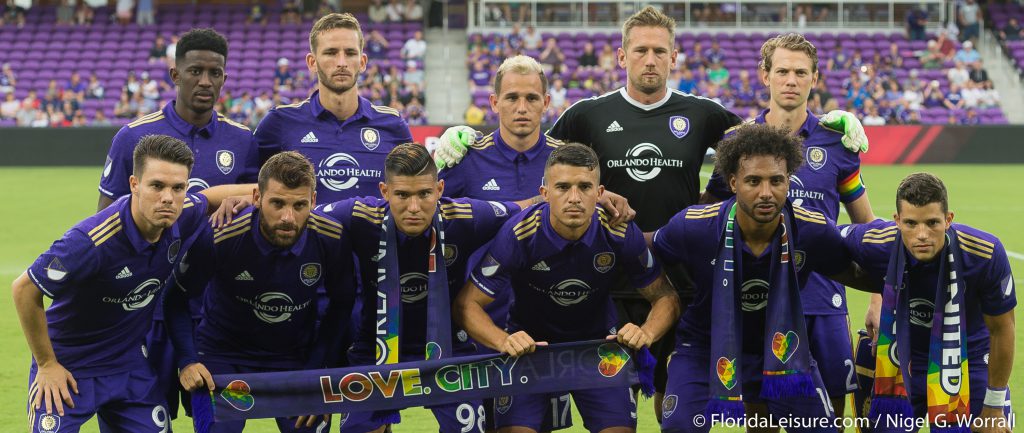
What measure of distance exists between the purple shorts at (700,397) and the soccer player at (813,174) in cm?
46

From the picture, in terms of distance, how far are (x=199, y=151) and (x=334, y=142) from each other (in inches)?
28.7

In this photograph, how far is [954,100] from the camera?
2800cm

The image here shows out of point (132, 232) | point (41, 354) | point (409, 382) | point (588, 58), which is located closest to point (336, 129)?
point (132, 232)

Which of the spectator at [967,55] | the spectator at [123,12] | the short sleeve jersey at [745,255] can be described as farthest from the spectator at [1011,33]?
the short sleeve jersey at [745,255]

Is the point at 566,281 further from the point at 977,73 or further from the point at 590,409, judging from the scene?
the point at 977,73

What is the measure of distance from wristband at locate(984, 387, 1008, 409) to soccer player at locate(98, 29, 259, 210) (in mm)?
3933

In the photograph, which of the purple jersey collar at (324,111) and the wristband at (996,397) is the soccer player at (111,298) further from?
the wristband at (996,397)

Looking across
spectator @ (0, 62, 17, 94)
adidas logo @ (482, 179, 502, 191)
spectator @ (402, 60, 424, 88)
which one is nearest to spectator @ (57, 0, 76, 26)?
A: spectator @ (0, 62, 17, 94)

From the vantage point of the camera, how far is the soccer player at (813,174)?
6113mm

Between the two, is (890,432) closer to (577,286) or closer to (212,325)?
(577,286)

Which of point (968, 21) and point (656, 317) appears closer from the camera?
point (656, 317)

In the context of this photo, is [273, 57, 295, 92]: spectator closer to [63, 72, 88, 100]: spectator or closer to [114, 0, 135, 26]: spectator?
[63, 72, 88, 100]: spectator

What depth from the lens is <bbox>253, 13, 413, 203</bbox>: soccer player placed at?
256 inches

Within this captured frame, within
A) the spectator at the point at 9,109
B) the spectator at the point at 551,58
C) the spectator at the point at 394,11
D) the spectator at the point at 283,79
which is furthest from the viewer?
the spectator at the point at 394,11
